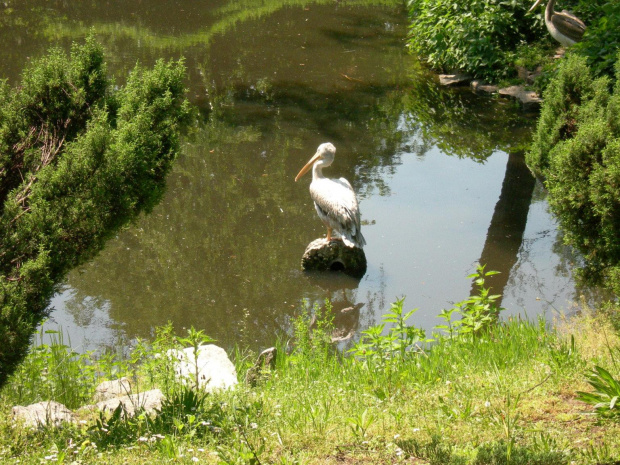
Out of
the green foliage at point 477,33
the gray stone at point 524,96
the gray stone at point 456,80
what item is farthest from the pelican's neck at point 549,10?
the gray stone at point 456,80

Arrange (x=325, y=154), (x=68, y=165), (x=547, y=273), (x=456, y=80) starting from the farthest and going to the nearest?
(x=456, y=80) < (x=325, y=154) < (x=547, y=273) < (x=68, y=165)

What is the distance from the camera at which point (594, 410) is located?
4113mm

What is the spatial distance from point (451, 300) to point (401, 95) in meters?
7.69

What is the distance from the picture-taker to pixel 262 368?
5.50m

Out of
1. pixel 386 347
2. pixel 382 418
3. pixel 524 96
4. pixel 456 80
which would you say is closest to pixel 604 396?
pixel 382 418

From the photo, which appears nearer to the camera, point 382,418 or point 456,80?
point 382,418

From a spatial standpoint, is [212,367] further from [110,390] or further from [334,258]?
[334,258]

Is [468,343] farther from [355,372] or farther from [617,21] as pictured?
[617,21]

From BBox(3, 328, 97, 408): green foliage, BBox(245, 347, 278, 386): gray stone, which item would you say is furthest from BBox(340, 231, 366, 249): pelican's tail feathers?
BBox(3, 328, 97, 408): green foliage

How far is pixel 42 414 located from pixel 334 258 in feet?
15.0

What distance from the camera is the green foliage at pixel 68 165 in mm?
4143

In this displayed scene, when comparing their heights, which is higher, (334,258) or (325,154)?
(325,154)

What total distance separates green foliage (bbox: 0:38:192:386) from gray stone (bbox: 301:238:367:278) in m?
3.48

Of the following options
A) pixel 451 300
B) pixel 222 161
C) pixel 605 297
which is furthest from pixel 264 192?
pixel 605 297
